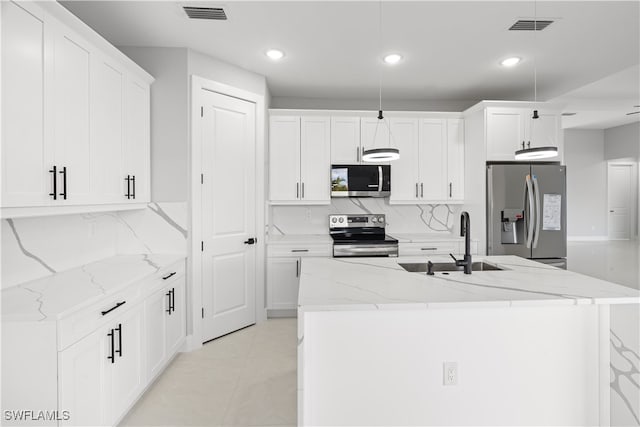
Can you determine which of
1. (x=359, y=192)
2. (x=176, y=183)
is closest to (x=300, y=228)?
(x=359, y=192)

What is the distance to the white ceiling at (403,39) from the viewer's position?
2.54 metres

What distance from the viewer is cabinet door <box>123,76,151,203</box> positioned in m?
2.70

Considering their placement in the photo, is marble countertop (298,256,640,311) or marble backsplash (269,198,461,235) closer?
marble countertop (298,256,640,311)

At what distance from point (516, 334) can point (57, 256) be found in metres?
2.80

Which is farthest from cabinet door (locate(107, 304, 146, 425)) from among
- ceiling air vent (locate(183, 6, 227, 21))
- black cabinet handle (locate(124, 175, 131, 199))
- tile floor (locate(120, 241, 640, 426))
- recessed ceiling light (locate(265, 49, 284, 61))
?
recessed ceiling light (locate(265, 49, 284, 61))

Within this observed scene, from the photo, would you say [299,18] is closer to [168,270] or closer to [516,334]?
[168,270]

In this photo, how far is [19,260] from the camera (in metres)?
2.03

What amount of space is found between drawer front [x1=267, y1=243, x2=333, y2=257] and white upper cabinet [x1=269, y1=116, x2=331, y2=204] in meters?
0.56

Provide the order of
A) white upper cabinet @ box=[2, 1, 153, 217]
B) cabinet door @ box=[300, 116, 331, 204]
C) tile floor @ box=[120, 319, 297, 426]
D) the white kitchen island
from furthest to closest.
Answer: cabinet door @ box=[300, 116, 331, 204], tile floor @ box=[120, 319, 297, 426], the white kitchen island, white upper cabinet @ box=[2, 1, 153, 217]

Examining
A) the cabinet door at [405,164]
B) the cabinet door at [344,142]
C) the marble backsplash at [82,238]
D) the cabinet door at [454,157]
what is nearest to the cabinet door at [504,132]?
the cabinet door at [454,157]

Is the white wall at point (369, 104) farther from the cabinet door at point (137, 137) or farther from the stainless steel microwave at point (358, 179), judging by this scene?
the cabinet door at point (137, 137)

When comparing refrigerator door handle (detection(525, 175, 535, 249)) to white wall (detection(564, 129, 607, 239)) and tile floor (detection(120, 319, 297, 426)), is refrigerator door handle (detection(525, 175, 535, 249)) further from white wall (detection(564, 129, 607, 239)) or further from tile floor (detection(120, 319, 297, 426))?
white wall (detection(564, 129, 607, 239))

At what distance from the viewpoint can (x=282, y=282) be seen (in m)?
4.00

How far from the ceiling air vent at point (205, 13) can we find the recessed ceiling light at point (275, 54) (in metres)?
0.63
